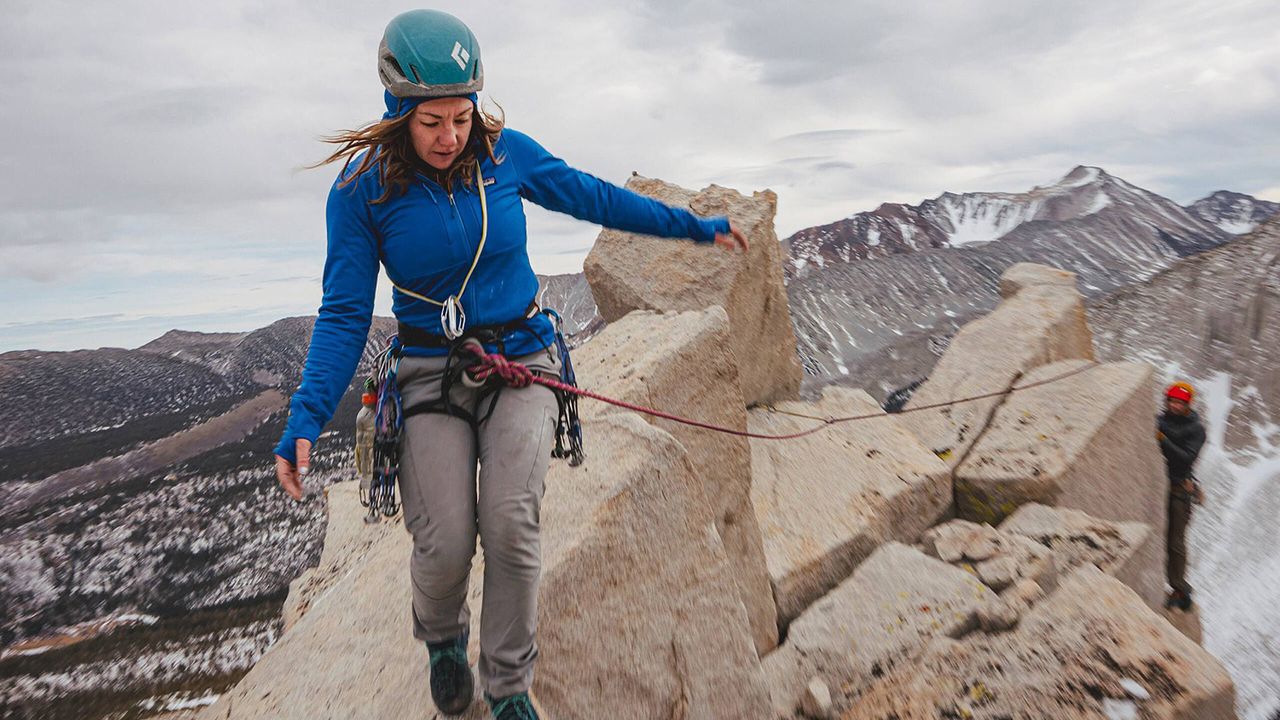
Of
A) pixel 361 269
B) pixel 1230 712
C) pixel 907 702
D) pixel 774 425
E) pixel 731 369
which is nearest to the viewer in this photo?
pixel 361 269

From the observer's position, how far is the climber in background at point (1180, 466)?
385 inches

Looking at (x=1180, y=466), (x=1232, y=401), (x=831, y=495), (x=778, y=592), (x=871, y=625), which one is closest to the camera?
(x=871, y=625)

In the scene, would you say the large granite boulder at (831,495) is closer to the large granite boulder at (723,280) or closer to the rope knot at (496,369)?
the large granite boulder at (723,280)

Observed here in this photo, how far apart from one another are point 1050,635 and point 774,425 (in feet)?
15.7

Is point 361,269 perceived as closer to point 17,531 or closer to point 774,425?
point 774,425

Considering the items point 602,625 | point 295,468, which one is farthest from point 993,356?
point 295,468

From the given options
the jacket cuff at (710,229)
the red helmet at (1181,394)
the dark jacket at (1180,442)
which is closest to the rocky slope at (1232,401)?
the dark jacket at (1180,442)

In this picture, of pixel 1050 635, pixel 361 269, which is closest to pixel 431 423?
pixel 361 269

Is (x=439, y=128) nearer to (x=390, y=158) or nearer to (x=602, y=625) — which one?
(x=390, y=158)

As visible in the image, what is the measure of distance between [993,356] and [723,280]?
575 centimetres

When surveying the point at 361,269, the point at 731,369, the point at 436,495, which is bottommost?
the point at 731,369

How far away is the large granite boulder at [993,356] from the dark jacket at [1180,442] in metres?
2.03

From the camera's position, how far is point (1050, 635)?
15.6 feet

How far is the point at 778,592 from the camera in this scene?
659cm
